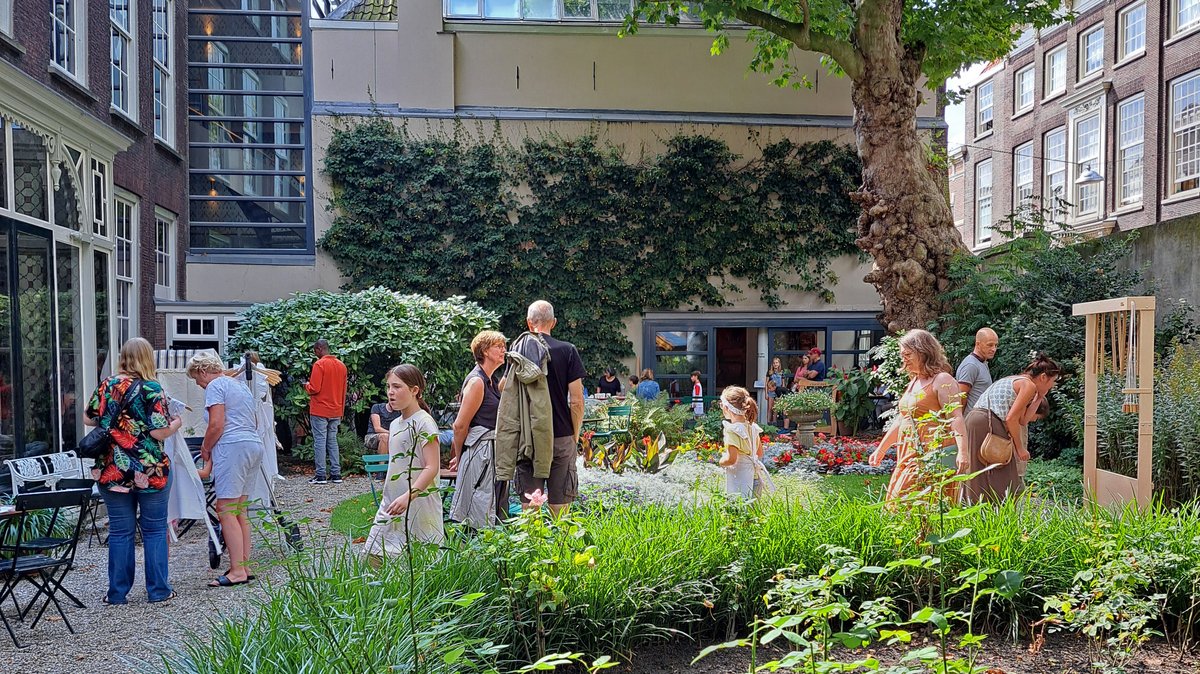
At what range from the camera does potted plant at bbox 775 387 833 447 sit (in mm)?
12921

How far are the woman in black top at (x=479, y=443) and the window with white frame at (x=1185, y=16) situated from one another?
23.5 metres

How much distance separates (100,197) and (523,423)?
27.1 feet

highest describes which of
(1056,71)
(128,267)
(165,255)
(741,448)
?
(1056,71)

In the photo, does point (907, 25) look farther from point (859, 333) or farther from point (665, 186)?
point (859, 333)

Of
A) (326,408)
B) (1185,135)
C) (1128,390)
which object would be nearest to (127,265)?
(326,408)

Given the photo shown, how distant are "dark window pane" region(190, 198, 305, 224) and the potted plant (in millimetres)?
10741

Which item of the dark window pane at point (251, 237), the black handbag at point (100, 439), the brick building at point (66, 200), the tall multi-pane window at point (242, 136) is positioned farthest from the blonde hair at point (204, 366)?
the dark window pane at point (251, 237)

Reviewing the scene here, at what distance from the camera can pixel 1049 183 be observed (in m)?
28.1

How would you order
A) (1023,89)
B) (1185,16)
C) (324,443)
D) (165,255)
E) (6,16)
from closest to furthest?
(6,16) → (324,443) → (165,255) → (1185,16) → (1023,89)

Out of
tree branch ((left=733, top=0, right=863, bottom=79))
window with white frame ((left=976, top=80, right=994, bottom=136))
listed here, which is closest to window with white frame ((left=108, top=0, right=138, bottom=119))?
tree branch ((left=733, top=0, right=863, bottom=79))

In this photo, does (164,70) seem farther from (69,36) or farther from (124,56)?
(69,36)

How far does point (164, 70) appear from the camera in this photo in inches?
582

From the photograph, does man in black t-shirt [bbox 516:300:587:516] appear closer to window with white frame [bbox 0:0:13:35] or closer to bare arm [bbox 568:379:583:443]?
bare arm [bbox 568:379:583:443]

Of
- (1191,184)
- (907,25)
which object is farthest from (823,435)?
(1191,184)
